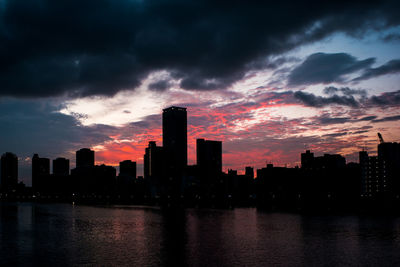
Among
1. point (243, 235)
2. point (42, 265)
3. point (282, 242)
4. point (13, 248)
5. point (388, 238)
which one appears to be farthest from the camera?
point (243, 235)

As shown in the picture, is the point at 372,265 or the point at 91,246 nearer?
the point at 372,265

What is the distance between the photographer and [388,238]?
316ft

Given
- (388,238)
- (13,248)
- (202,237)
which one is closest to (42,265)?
(13,248)

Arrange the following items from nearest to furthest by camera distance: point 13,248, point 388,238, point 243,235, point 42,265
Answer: point 42,265 < point 13,248 < point 388,238 < point 243,235

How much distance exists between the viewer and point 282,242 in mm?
89250

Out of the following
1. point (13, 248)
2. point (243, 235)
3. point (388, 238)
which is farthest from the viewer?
point (243, 235)

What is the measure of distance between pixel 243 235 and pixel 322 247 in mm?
27372

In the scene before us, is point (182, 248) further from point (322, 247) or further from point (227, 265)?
point (322, 247)

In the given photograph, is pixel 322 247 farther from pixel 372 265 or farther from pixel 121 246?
pixel 121 246

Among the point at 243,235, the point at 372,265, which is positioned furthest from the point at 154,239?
the point at 372,265

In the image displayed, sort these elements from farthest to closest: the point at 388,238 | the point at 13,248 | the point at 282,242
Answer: the point at 388,238 → the point at 282,242 → the point at 13,248

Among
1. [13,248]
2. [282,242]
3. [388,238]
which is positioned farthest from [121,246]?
[388,238]

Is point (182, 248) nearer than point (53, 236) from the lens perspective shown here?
Yes

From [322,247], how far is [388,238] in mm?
25684
